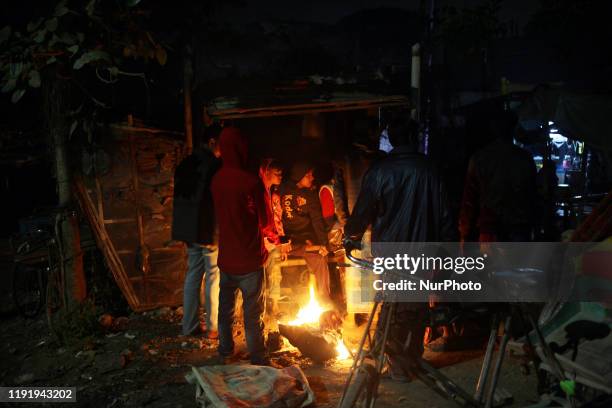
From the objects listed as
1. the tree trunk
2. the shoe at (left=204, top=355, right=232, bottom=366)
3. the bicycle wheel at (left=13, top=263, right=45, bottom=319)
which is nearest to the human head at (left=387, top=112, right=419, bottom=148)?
the shoe at (left=204, top=355, right=232, bottom=366)

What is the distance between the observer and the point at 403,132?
4.68m

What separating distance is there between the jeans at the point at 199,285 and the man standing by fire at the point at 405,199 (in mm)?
2421

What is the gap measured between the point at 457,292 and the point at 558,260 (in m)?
1.82

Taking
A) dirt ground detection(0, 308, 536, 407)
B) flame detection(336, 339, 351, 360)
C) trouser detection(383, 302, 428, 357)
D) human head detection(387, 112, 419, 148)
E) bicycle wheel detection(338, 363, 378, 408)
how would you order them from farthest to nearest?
flame detection(336, 339, 351, 360) < dirt ground detection(0, 308, 536, 407) < human head detection(387, 112, 419, 148) < trouser detection(383, 302, 428, 357) < bicycle wheel detection(338, 363, 378, 408)

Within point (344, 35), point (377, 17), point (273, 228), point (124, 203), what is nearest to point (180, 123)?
point (124, 203)

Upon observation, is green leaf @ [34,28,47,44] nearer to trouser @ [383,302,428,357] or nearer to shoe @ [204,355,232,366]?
shoe @ [204,355,232,366]

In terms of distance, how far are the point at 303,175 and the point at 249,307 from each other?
101 inches

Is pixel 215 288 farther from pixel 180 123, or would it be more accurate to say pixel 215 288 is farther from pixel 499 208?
pixel 499 208

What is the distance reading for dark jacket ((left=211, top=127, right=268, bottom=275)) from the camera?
16.9ft

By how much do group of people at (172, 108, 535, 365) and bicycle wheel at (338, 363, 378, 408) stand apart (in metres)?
0.94

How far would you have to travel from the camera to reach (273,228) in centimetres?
590

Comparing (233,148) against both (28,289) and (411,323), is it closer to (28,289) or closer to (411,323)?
(411,323)

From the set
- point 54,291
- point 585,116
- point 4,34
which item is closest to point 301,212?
point 54,291

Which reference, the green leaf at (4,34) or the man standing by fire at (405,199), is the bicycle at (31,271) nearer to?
the green leaf at (4,34)
